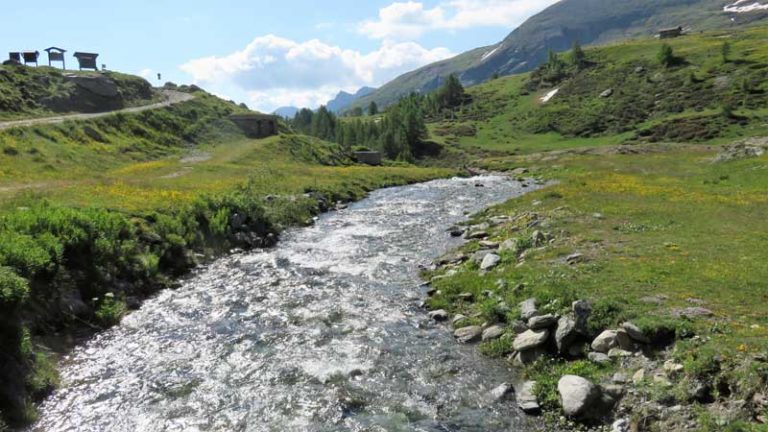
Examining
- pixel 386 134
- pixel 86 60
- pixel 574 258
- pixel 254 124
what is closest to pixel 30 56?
pixel 86 60

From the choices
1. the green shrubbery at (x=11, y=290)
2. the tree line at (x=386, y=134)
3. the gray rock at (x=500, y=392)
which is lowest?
the gray rock at (x=500, y=392)

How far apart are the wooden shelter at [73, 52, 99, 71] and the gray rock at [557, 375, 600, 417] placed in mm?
131596

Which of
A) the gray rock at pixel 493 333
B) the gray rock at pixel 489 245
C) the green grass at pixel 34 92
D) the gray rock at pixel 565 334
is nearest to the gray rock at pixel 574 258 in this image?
the gray rock at pixel 493 333

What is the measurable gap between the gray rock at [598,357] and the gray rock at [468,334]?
433 cm

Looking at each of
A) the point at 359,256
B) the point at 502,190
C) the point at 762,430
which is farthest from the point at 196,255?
the point at 502,190

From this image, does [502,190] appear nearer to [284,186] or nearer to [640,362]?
[284,186]

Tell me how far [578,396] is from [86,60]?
133 metres

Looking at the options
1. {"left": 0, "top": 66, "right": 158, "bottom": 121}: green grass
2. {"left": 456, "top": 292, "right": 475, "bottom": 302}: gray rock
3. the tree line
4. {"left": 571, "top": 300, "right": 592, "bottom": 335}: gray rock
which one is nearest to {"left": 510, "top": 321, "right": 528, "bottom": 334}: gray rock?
{"left": 571, "top": 300, "right": 592, "bottom": 335}: gray rock

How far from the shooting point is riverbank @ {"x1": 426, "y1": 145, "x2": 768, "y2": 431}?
11875 mm

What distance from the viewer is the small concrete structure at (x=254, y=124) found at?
105125 mm

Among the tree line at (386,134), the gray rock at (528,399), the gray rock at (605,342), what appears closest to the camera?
the gray rock at (528,399)

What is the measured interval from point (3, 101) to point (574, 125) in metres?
141

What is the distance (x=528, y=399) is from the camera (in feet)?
45.1

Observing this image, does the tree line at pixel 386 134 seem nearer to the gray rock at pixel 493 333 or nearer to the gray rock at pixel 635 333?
the gray rock at pixel 493 333
